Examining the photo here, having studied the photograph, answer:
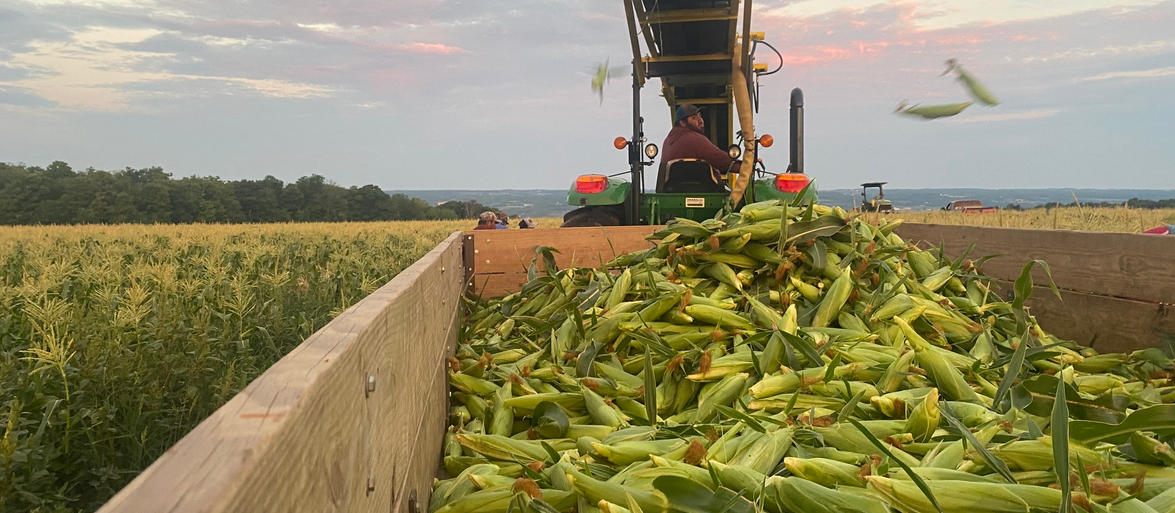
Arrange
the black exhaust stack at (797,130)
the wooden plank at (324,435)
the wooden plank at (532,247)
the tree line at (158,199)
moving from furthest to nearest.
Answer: the tree line at (158,199) < the black exhaust stack at (797,130) < the wooden plank at (532,247) < the wooden plank at (324,435)

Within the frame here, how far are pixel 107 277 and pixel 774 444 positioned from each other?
3.08 metres

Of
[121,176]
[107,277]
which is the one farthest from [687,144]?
[121,176]

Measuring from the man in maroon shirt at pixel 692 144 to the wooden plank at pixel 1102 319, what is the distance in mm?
2918

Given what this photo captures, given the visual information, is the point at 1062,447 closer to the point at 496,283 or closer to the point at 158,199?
the point at 496,283

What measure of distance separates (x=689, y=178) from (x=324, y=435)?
604 centimetres

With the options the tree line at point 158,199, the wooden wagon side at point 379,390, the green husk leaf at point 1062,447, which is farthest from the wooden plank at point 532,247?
the tree line at point 158,199

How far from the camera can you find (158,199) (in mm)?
33438

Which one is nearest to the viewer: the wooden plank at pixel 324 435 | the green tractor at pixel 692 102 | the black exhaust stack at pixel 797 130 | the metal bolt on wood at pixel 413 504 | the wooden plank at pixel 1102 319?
the wooden plank at pixel 324 435

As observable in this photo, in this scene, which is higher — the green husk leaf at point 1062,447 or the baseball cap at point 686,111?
the baseball cap at point 686,111

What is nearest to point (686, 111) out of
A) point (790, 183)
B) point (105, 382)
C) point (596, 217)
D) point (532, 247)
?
point (790, 183)

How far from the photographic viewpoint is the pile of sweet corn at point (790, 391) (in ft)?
5.49

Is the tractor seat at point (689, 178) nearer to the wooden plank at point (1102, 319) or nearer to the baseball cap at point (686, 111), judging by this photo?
the baseball cap at point (686, 111)

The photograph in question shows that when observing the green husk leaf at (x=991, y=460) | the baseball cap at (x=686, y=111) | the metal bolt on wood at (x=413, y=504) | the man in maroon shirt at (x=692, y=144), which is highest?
the baseball cap at (x=686, y=111)

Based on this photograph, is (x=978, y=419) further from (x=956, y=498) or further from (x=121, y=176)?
(x=121, y=176)
